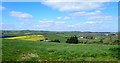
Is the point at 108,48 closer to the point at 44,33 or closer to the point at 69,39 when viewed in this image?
the point at 69,39

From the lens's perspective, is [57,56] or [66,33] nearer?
[57,56]

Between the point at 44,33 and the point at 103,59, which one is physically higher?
the point at 44,33

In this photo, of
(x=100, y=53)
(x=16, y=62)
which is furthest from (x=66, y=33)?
(x=16, y=62)

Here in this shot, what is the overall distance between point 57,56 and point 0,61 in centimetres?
472

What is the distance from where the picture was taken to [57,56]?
18.5 metres

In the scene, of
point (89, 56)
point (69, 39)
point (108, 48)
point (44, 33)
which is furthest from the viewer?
point (44, 33)

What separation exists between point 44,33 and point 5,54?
653 inches

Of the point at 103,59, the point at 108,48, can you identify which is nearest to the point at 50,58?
the point at 103,59

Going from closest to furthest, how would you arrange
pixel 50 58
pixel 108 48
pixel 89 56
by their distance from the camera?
pixel 50 58 < pixel 89 56 < pixel 108 48

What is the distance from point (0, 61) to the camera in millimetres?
16109

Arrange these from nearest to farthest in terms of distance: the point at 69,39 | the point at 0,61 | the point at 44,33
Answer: the point at 0,61 → the point at 69,39 → the point at 44,33

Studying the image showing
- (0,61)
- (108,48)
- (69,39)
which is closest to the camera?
(0,61)

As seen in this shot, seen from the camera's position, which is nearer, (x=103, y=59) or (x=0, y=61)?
(x=0, y=61)

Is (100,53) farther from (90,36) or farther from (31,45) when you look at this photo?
(90,36)
